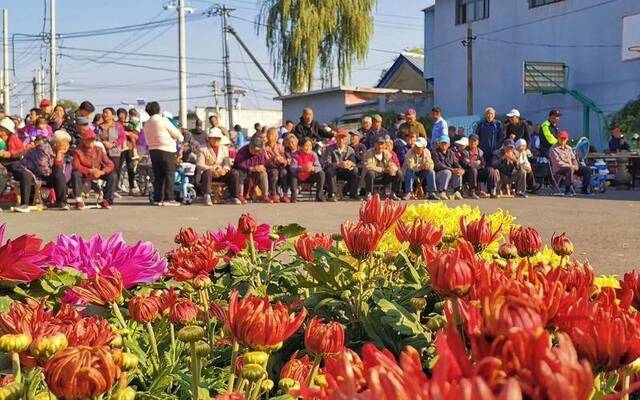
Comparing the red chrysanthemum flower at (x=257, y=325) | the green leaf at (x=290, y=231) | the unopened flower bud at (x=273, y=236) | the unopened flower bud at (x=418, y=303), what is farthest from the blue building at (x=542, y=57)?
the red chrysanthemum flower at (x=257, y=325)

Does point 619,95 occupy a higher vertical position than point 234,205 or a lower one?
higher

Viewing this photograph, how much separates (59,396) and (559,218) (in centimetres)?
942

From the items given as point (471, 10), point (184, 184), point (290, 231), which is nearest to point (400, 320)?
point (290, 231)

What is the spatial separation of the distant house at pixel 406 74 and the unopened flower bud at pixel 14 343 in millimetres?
41192

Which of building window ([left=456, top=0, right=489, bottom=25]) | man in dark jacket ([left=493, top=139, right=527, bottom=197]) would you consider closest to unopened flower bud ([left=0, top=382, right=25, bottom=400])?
man in dark jacket ([left=493, top=139, right=527, bottom=197])

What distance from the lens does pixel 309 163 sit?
1345 cm

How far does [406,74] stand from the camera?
42.8 meters

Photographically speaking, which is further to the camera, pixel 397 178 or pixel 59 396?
pixel 397 178

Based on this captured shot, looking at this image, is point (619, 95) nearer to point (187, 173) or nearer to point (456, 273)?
point (187, 173)

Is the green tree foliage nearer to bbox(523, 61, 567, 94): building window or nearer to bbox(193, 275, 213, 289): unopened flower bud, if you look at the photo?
bbox(523, 61, 567, 94): building window

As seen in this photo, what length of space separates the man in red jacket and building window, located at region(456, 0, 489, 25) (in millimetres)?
24219

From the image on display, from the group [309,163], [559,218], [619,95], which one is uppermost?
[619,95]

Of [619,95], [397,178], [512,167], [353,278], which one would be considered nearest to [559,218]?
[397,178]

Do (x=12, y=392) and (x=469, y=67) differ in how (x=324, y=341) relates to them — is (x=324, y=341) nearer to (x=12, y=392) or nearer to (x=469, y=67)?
(x=12, y=392)
